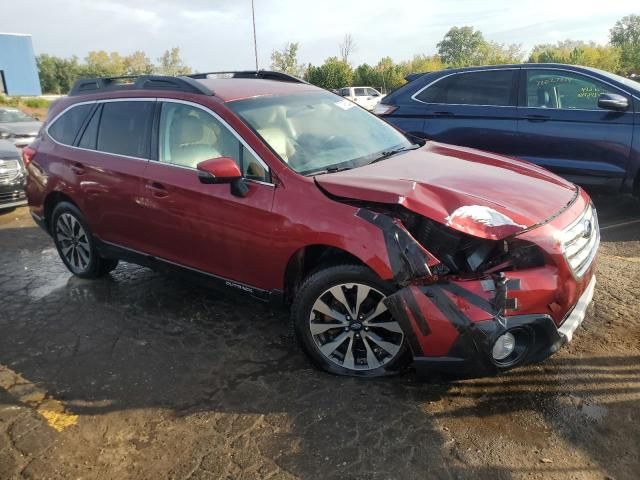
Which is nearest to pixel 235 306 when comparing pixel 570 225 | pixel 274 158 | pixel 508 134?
pixel 274 158

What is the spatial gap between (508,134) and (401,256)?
13.3 ft

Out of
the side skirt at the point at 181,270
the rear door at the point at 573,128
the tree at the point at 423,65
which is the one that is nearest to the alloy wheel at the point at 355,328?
the side skirt at the point at 181,270

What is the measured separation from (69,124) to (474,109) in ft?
14.5

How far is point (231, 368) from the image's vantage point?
11.0 feet

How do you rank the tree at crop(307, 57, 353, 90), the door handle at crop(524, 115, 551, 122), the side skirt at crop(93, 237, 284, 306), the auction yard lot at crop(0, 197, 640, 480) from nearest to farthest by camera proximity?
the auction yard lot at crop(0, 197, 640, 480)
the side skirt at crop(93, 237, 284, 306)
the door handle at crop(524, 115, 551, 122)
the tree at crop(307, 57, 353, 90)

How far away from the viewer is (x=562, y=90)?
19.6 ft

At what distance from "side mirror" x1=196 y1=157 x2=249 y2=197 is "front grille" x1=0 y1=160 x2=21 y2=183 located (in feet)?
19.3

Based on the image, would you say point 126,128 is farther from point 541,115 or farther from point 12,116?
point 12,116

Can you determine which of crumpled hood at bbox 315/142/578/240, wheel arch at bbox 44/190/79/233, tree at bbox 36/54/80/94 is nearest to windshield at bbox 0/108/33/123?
wheel arch at bbox 44/190/79/233

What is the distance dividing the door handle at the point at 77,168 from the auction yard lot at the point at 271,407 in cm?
126

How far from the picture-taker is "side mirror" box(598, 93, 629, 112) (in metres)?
5.47

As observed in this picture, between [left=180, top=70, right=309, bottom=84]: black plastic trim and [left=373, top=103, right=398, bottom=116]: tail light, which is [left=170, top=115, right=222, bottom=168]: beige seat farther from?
[left=373, top=103, right=398, bottom=116]: tail light

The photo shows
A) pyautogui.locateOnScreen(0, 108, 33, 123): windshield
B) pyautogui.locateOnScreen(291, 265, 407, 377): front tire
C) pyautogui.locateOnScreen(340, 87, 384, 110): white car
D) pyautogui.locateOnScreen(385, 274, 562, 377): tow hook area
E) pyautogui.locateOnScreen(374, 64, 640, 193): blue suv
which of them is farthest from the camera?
pyautogui.locateOnScreen(340, 87, 384, 110): white car

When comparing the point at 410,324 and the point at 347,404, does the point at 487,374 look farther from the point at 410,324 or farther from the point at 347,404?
the point at 347,404
